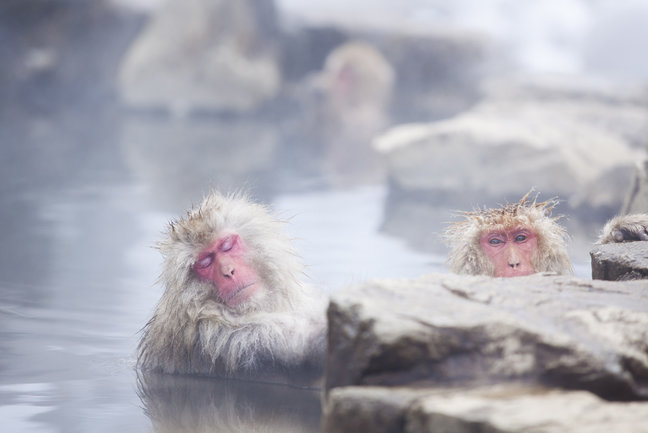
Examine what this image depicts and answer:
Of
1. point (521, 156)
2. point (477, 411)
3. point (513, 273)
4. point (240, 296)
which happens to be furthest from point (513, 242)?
point (521, 156)

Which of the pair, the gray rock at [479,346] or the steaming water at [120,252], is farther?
the steaming water at [120,252]

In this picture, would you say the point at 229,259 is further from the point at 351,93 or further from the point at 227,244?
the point at 351,93

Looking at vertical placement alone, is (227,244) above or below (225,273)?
above

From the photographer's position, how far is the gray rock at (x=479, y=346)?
1.98m

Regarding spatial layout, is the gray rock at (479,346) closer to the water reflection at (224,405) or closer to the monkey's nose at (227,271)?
the water reflection at (224,405)

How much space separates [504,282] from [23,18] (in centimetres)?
1241

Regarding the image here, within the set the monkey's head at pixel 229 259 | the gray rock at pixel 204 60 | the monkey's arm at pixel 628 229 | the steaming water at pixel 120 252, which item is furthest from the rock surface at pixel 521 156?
the gray rock at pixel 204 60

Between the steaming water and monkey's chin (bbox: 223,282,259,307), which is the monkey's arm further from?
monkey's chin (bbox: 223,282,259,307)

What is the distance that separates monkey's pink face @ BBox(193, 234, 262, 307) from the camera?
305 centimetres

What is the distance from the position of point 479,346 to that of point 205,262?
132cm

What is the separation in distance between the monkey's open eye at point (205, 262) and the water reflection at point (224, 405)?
1.28 ft

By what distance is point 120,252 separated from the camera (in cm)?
Result: 505

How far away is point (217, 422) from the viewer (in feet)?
8.58

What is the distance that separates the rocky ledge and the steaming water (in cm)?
62
